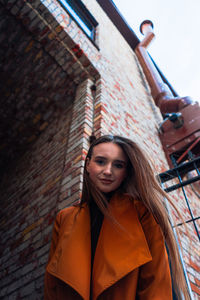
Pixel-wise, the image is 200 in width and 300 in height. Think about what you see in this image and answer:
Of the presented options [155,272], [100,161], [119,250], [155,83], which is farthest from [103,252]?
[155,83]

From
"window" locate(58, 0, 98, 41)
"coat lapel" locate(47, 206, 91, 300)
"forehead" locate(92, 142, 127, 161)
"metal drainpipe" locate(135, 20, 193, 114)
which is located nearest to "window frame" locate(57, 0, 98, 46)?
"window" locate(58, 0, 98, 41)

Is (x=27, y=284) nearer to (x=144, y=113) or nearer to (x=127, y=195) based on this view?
(x=127, y=195)

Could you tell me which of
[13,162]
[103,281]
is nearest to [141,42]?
[13,162]

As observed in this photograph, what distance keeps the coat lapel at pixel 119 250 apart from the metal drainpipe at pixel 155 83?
3894 mm

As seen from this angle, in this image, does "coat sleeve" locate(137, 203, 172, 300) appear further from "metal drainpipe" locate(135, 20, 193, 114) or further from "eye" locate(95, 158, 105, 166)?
"metal drainpipe" locate(135, 20, 193, 114)

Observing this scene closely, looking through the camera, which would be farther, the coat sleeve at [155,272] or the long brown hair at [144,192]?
the long brown hair at [144,192]

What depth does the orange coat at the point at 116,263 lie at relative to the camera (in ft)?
2.96

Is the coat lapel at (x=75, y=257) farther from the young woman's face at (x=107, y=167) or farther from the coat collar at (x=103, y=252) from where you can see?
the young woman's face at (x=107, y=167)

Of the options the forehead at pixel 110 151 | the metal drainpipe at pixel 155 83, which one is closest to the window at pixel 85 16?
the metal drainpipe at pixel 155 83

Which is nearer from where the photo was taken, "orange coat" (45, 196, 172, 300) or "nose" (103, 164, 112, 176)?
"orange coat" (45, 196, 172, 300)

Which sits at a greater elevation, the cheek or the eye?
the eye

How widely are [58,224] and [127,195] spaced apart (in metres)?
0.48

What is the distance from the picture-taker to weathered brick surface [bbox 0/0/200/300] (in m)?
2.11

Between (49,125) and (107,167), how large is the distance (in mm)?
2418
